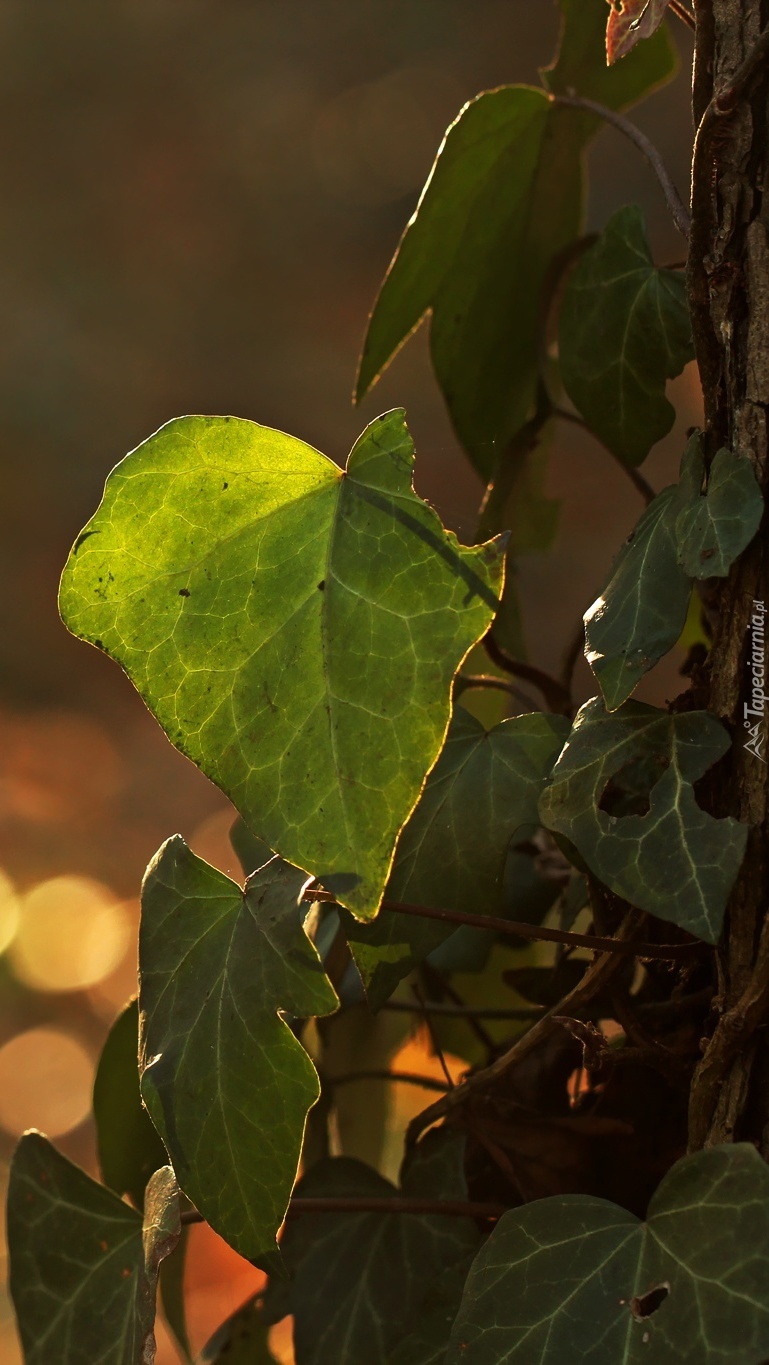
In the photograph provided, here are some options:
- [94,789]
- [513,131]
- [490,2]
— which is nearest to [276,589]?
[513,131]

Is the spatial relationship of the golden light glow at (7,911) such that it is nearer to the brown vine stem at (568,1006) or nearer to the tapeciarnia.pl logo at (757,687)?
the brown vine stem at (568,1006)

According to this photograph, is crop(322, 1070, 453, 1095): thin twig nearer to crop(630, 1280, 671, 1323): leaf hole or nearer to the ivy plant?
the ivy plant

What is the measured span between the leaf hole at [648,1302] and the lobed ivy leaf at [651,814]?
0.30 feet

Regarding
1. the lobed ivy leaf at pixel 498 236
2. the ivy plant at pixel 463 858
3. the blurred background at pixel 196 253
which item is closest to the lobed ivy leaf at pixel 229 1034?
the ivy plant at pixel 463 858

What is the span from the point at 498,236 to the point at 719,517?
0.80ft

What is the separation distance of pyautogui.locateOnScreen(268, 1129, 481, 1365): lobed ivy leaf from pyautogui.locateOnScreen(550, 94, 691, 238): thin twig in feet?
1.05

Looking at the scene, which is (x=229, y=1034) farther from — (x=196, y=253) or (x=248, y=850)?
(x=196, y=253)

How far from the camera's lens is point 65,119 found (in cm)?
286

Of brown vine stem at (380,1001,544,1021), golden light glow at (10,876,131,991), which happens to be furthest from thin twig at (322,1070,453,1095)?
golden light glow at (10,876,131,991)

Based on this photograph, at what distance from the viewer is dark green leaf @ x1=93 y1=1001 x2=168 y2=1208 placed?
47 centimetres

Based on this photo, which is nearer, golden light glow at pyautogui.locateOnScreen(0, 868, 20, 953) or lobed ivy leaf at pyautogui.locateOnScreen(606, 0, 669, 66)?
lobed ivy leaf at pyautogui.locateOnScreen(606, 0, 669, 66)

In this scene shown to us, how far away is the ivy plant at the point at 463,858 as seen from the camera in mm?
299

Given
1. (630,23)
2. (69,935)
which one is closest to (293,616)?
(630,23)

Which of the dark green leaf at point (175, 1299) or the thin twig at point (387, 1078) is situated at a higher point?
the thin twig at point (387, 1078)
